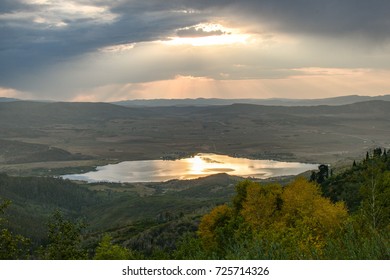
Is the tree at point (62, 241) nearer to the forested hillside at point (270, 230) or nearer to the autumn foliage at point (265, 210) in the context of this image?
the forested hillside at point (270, 230)

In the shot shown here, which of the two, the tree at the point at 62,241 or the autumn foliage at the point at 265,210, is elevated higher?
the tree at the point at 62,241

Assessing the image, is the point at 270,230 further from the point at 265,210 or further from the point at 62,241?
the point at 265,210

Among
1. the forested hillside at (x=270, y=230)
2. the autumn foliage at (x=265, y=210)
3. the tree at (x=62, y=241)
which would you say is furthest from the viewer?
the autumn foliage at (x=265, y=210)

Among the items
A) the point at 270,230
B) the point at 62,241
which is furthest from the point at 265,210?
the point at 62,241

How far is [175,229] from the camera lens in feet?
400

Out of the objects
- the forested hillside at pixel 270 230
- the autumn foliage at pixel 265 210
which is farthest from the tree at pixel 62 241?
the autumn foliage at pixel 265 210

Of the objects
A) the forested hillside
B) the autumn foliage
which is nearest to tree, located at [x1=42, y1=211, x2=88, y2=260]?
the forested hillside

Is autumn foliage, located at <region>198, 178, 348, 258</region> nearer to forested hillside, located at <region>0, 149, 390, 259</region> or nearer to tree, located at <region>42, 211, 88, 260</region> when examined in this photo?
forested hillside, located at <region>0, 149, 390, 259</region>

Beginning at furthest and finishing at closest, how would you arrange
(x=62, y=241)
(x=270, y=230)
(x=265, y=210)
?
(x=265, y=210) < (x=270, y=230) < (x=62, y=241)

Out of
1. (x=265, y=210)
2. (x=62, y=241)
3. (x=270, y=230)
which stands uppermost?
(x=62, y=241)
